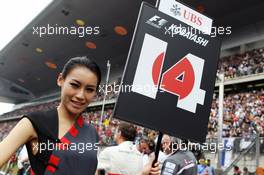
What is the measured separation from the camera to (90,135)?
1.45 metres

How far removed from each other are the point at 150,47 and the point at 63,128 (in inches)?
23.9

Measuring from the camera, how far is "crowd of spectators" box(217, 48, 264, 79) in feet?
58.7

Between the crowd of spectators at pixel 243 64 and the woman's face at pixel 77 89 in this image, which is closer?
the woman's face at pixel 77 89

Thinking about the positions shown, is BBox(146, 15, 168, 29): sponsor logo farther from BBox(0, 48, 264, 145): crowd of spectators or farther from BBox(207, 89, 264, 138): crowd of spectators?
BBox(207, 89, 264, 138): crowd of spectators

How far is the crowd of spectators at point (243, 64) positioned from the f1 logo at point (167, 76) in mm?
16443

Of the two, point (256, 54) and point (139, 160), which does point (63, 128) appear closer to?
point (139, 160)

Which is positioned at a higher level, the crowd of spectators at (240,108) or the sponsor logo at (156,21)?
the crowd of spectators at (240,108)

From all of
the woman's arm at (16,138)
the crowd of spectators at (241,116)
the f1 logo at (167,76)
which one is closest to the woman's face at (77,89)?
the woman's arm at (16,138)

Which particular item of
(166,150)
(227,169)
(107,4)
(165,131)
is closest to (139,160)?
(166,150)

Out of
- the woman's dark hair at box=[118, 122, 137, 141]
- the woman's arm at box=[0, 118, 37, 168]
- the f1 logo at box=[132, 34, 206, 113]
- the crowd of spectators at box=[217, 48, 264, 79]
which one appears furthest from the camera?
the crowd of spectators at box=[217, 48, 264, 79]

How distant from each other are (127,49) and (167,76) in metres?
25.1

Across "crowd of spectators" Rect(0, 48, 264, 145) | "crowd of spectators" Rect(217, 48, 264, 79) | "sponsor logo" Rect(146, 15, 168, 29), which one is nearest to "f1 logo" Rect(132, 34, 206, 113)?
"sponsor logo" Rect(146, 15, 168, 29)

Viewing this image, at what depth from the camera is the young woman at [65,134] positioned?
124 cm

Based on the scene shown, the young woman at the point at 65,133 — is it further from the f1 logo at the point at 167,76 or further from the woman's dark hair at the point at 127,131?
the woman's dark hair at the point at 127,131
